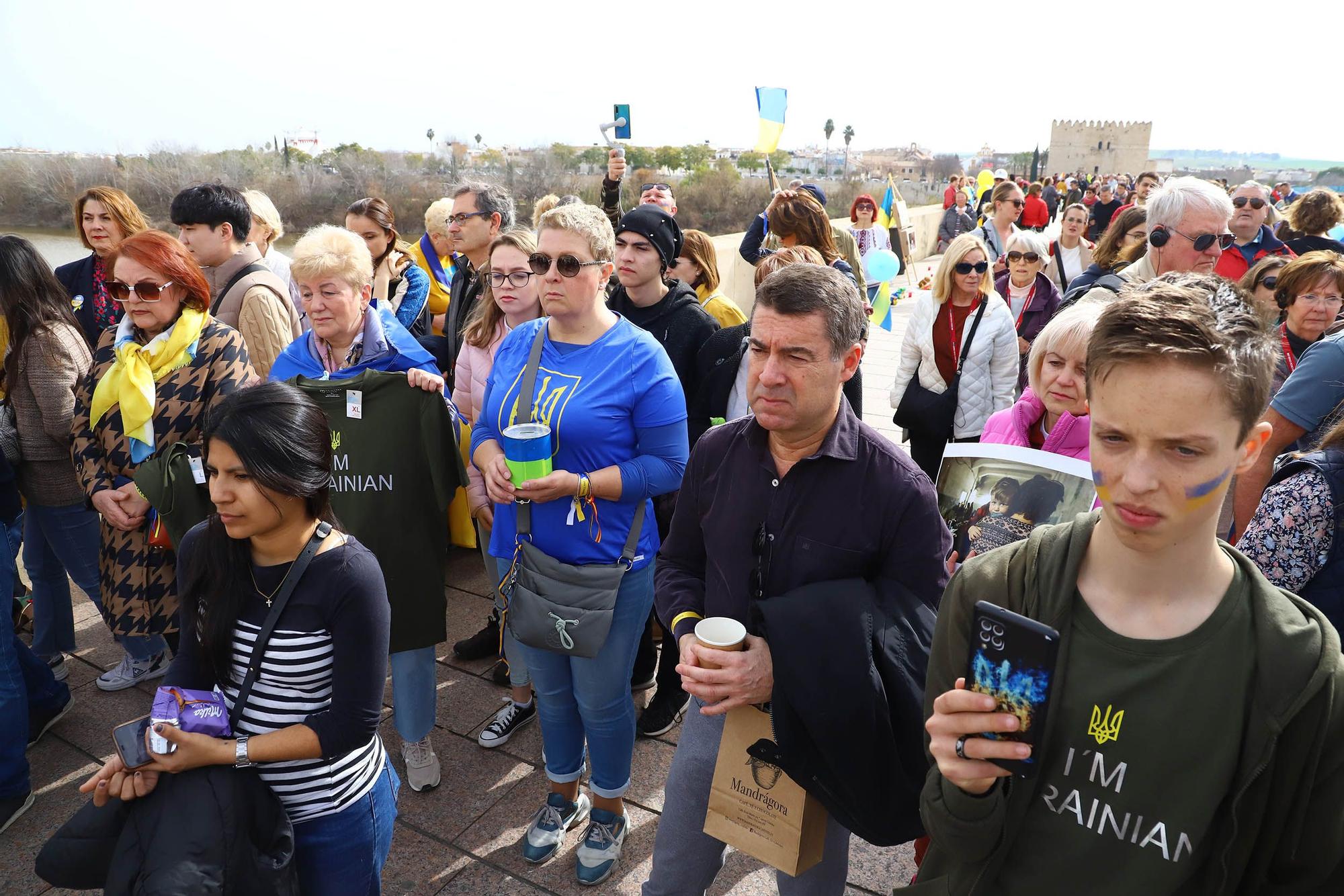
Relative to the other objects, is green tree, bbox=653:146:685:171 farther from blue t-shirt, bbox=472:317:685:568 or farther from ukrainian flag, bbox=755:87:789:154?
blue t-shirt, bbox=472:317:685:568

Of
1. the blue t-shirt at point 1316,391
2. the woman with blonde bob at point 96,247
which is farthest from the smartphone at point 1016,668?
the woman with blonde bob at point 96,247

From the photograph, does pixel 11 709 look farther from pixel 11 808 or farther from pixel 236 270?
pixel 236 270

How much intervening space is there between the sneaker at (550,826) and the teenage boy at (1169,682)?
1.96 meters

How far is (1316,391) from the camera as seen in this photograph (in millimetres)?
2855

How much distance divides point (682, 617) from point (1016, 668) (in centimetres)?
117

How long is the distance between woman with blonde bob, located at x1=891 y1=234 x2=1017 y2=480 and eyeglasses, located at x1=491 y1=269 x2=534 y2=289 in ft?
7.16

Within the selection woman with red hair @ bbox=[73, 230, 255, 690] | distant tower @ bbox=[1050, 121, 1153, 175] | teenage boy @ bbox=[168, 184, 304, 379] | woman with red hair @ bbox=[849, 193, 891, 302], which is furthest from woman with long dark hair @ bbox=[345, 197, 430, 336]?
distant tower @ bbox=[1050, 121, 1153, 175]

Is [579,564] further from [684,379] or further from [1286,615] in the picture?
[1286,615]

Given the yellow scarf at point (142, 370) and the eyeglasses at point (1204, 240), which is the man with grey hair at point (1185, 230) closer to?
the eyeglasses at point (1204, 240)

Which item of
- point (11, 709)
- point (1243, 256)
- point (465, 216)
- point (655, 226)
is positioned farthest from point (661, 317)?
point (1243, 256)

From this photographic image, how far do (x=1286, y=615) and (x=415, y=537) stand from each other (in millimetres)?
2733

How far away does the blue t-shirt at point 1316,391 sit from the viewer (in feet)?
9.29

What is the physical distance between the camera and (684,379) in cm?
394

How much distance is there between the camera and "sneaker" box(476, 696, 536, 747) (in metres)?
3.64
